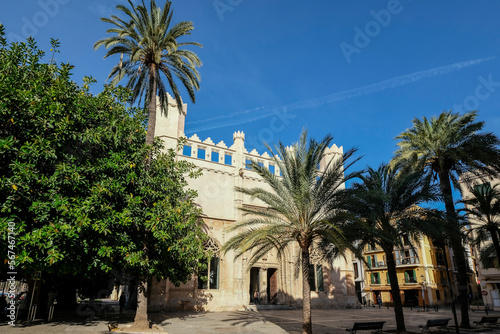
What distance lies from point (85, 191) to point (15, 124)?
3.24 m

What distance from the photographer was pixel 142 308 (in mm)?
14469

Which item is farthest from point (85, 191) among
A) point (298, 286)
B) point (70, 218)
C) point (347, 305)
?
point (347, 305)

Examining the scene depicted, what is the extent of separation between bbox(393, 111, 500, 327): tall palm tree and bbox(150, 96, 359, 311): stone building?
1174 centimetres

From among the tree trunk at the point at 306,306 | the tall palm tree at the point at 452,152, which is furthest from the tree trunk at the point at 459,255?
the tree trunk at the point at 306,306

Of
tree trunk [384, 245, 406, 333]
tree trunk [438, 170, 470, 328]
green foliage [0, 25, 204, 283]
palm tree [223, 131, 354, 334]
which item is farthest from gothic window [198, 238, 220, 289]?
tree trunk [438, 170, 470, 328]

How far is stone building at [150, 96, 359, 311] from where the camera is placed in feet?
80.8

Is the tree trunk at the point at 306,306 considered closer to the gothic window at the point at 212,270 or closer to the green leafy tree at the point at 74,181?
the green leafy tree at the point at 74,181

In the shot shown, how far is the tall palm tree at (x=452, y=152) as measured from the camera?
1689cm

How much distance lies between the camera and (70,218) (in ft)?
36.1

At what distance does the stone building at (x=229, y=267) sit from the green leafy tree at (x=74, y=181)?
9855 mm

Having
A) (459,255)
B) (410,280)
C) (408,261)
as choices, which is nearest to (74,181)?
(459,255)

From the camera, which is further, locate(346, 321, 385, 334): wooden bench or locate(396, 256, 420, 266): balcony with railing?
locate(396, 256, 420, 266): balcony with railing

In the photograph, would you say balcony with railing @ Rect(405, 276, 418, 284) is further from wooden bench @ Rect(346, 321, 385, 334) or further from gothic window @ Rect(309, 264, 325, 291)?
wooden bench @ Rect(346, 321, 385, 334)

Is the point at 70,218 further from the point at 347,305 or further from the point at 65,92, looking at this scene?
the point at 347,305
